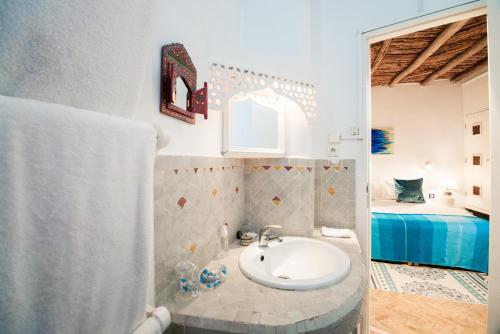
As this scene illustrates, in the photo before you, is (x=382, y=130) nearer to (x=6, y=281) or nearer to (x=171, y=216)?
(x=171, y=216)

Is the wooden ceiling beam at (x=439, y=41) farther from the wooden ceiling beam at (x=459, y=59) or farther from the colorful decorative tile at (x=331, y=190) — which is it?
the colorful decorative tile at (x=331, y=190)

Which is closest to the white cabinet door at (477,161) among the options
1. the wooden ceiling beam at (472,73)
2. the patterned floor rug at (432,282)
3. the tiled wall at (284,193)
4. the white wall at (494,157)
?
the wooden ceiling beam at (472,73)

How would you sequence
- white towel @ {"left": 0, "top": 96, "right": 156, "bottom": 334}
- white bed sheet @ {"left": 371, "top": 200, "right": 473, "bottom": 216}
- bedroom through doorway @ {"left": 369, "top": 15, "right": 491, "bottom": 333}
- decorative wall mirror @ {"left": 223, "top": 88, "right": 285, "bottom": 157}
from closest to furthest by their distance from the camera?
white towel @ {"left": 0, "top": 96, "right": 156, "bottom": 334}, decorative wall mirror @ {"left": 223, "top": 88, "right": 285, "bottom": 157}, bedroom through doorway @ {"left": 369, "top": 15, "right": 491, "bottom": 333}, white bed sheet @ {"left": 371, "top": 200, "right": 473, "bottom": 216}

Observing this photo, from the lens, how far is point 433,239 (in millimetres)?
2715

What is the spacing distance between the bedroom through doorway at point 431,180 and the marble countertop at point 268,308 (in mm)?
1354

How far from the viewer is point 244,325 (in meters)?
0.73

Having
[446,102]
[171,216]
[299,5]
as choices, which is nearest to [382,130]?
[446,102]

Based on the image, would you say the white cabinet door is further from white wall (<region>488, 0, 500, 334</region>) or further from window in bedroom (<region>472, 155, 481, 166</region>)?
white wall (<region>488, 0, 500, 334</region>)

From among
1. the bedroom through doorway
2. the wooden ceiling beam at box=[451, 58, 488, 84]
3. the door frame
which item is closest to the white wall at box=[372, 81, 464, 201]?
the bedroom through doorway

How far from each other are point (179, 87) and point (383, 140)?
473cm

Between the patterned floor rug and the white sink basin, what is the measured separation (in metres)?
1.50

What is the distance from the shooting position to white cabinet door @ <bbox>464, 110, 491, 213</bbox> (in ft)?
11.3

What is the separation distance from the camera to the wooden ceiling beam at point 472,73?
351cm

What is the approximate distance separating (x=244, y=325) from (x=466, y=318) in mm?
2361
